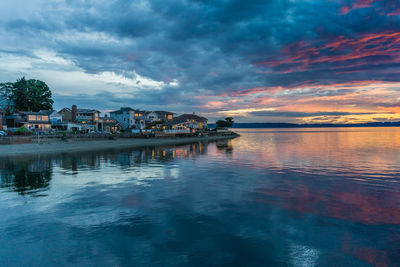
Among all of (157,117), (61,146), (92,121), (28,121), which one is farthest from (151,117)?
(61,146)

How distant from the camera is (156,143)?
274ft

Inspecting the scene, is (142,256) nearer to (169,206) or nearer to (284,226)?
(169,206)

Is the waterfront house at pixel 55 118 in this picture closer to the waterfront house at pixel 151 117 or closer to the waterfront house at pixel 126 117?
the waterfront house at pixel 126 117

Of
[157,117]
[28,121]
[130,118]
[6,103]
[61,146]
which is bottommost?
[61,146]

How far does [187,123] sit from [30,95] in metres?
72.1

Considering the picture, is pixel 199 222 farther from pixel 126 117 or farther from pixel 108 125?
pixel 126 117

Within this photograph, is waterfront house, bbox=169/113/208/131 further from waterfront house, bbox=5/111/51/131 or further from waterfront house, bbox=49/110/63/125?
waterfront house, bbox=5/111/51/131

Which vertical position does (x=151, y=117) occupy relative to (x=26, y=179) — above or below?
above

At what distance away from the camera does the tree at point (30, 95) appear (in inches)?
3452

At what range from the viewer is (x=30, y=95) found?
90.1 m

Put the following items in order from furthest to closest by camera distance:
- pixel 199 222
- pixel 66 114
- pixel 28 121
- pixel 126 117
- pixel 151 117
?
pixel 151 117
pixel 126 117
pixel 66 114
pixel 28 121
pixel 199 222

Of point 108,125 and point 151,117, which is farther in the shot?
point 151,117

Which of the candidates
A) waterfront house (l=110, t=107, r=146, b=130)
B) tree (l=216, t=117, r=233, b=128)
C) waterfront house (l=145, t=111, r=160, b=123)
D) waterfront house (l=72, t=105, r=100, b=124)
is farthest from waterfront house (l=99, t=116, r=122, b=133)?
tree (l=216, t=117, r=233, b=128)

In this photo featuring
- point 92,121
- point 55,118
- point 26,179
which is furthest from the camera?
point 92,121
